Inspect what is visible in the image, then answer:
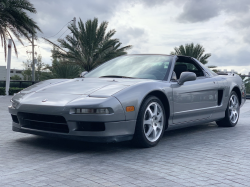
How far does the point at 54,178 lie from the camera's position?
339 centimetres

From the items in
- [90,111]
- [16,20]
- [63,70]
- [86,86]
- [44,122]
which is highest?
[16,20]

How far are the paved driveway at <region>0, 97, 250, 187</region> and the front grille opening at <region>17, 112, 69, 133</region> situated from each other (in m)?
0.30

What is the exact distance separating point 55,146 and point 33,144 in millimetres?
369

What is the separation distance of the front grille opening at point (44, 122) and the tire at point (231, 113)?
3.77 metres

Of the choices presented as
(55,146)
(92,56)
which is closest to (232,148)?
(55,146)

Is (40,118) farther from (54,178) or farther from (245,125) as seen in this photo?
(245,125)

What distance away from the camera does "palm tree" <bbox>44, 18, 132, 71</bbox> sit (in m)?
21.8

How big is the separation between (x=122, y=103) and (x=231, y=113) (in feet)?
11.7

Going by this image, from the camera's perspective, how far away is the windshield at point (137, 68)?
5.51 m

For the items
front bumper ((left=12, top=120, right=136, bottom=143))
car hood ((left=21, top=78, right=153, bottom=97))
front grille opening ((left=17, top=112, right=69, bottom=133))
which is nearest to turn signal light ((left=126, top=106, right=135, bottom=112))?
front bumper ((left=12, top=120, right=136, bottom=143))

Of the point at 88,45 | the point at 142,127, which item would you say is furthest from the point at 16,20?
the point at 142,127

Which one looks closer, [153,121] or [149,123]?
[149,123]

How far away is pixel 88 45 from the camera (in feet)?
72.6

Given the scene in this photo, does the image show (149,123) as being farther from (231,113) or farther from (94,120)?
(231,113)
